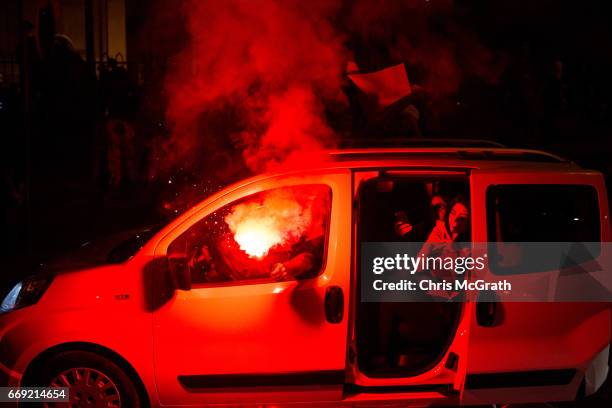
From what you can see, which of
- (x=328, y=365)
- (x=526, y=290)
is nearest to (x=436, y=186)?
(x=526, y=290)

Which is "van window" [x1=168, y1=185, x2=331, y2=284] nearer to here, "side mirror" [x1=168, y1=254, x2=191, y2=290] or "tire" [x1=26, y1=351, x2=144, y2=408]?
"side mirror" [x1=168, y1=254, x2=191, y2=290]

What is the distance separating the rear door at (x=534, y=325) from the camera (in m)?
4.53

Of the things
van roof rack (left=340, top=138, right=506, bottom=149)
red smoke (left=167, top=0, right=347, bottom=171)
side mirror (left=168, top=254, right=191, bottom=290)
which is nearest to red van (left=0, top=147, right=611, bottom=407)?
side mirror (left=168, top=254, right=191, bottom=290)

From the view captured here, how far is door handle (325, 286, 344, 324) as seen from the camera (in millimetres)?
4445

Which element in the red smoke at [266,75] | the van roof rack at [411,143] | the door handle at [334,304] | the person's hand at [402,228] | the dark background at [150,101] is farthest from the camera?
the dark background at [150,101]

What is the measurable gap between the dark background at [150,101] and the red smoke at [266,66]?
793mm

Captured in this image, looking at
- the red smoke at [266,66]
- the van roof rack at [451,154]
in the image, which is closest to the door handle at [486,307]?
the van roof rack at [451,154]

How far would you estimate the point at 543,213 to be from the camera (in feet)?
16.3

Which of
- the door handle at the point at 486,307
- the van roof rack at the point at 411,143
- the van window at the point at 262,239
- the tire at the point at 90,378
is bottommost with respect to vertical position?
the tire at the point at 90,378

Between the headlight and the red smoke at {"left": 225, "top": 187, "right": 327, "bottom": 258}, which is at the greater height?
the red smoke at {"left": 225, "top": 187, "right": 327, "bottom": 258}

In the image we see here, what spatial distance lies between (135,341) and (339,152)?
5.82 feet

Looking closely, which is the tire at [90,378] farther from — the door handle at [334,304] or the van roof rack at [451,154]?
the van roof rack at [451,154]

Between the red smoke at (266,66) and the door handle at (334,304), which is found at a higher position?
the red smoke at (266,66)

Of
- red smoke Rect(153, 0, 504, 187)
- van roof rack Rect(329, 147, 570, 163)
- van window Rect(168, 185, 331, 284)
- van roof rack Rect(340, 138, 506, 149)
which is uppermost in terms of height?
red smoke Rect(153, 0, 504, 187)
